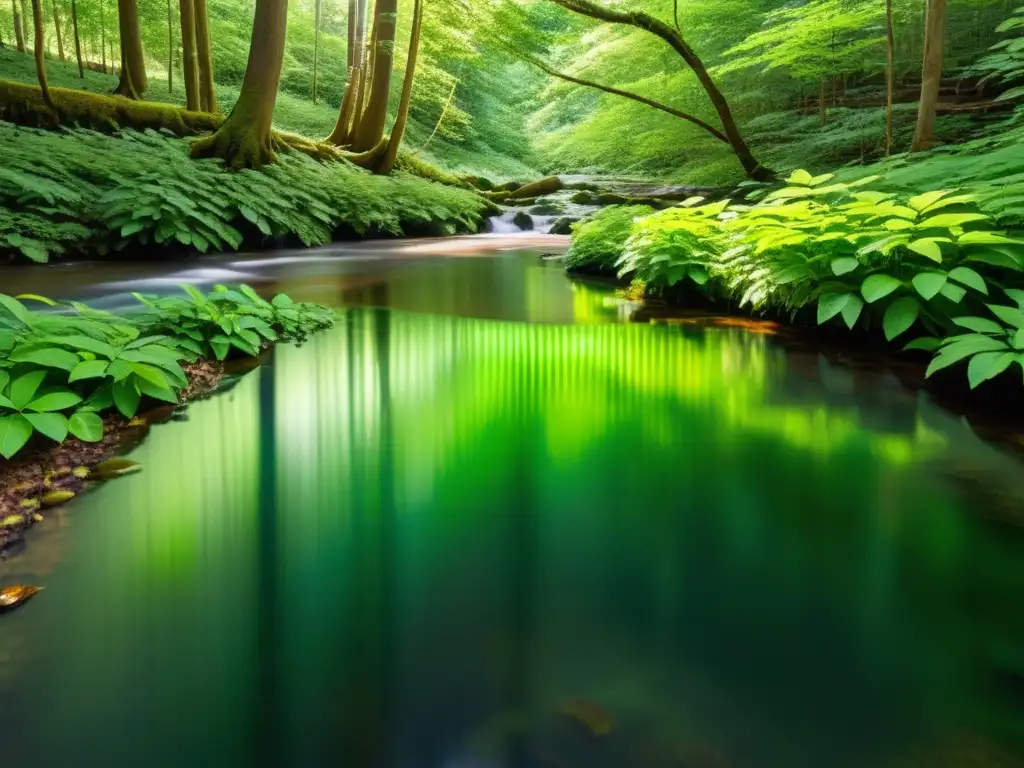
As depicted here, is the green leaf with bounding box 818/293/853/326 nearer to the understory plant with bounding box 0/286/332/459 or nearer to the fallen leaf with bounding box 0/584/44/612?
the understory plant with bounding box 0/286/332/459

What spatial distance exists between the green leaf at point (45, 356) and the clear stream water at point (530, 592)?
0.39 meters

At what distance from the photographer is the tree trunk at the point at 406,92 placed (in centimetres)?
1293

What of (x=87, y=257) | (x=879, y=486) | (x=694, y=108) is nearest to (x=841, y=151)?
(x=694, y=108)

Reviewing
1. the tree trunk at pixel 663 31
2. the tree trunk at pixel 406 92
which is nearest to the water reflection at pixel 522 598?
the tree trunk at pixel 663 31

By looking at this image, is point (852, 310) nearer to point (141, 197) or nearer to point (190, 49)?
point (141, 197)

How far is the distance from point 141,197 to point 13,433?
709 cm

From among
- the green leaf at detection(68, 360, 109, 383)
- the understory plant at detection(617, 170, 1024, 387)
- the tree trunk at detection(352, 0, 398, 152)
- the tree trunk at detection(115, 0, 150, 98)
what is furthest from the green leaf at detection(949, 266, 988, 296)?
the tree trunk at detection(115, 0, 150, 98)

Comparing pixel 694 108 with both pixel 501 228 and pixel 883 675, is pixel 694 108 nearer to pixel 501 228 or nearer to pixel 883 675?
pixel 501 228

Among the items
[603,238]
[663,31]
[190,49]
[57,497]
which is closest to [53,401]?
[57,497]

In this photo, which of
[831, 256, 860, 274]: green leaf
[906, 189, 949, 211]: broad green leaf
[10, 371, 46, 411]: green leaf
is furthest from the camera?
[831, 256, 860, 274]: green leaf

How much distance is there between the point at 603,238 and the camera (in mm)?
8039

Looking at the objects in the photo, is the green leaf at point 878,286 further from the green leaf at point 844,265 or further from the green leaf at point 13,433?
the green leaf at point 13,433

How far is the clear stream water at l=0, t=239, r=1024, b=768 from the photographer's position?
1101 millimetres

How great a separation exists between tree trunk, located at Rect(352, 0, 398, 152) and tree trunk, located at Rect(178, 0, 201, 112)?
3.34 m
